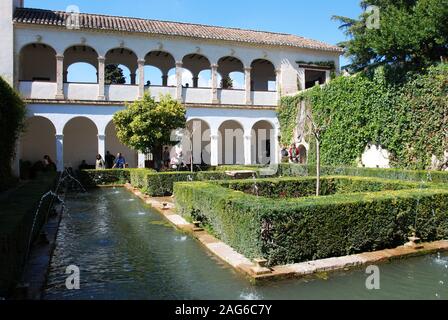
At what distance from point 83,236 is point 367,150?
1401cm

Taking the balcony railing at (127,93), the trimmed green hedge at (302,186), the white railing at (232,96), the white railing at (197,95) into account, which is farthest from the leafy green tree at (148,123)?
the trimmed green hedge at (302,186)

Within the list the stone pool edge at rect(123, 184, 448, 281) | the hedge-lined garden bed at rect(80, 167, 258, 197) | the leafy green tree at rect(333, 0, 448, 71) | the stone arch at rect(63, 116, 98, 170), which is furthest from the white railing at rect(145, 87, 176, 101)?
the stone pool edge at rect(123, 184, 448, 281)

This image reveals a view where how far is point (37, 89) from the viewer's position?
20453 millimetres

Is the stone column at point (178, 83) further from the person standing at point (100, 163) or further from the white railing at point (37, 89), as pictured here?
the white railing at point (37, 89)

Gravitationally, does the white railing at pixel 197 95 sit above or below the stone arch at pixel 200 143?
above

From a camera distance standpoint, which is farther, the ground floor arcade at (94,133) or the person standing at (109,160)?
the person standing at (109,160)

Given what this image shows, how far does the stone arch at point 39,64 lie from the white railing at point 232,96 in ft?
Result: 32.8

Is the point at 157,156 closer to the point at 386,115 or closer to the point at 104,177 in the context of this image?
the point at 104,177

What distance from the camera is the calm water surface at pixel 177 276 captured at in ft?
15.5

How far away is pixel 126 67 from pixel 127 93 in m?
3.36

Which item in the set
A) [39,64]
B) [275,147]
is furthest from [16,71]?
[275,147]
